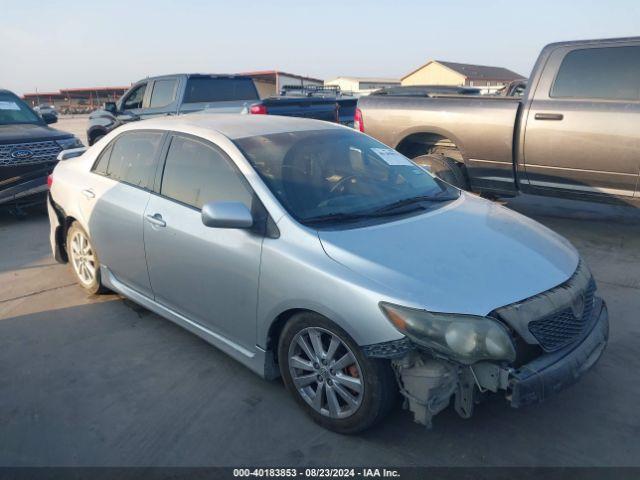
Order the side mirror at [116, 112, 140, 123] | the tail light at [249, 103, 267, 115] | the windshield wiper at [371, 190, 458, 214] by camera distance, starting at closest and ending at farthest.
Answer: the windshield wiper at [371, 190, 458, 214] < the tail light at [249, 103, 267, 115] < the side mirror at [116, 112, 140, 123]

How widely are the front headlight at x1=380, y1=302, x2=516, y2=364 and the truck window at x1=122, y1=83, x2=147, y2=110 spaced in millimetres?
9529

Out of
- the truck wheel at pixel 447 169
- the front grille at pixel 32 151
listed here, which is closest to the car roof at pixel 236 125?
the truck wheel at pixel 447 169

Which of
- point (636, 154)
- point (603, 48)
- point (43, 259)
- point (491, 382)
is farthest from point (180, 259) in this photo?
point (603, 48)

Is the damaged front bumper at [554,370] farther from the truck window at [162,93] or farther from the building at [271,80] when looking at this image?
the building at [271,80]

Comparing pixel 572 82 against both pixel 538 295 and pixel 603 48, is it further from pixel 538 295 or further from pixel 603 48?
pixel 538 295

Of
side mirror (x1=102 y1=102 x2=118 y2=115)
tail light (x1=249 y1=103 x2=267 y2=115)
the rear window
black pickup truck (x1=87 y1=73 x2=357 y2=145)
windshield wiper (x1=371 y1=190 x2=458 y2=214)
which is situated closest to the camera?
windshield wiper (x1=371 y1=190 x2=458 y2=214)

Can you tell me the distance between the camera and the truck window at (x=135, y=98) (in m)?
10.5

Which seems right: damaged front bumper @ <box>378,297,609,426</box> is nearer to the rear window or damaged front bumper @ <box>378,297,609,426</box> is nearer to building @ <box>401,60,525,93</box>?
the rear window

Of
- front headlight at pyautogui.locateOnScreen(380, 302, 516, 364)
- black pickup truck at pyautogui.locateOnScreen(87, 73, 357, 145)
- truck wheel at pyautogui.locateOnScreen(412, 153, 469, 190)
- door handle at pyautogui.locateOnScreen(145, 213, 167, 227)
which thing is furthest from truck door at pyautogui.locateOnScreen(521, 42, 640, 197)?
door handle at pyautogui.locateOnScreen(145, 213, 167, 227)

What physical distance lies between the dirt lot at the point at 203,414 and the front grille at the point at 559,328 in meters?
0.54

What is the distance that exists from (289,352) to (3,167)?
5.99 meters

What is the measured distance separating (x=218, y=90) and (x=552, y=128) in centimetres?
657

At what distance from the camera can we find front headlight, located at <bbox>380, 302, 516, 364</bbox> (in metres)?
2.37

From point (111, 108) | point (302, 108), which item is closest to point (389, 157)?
point (302, 108)
